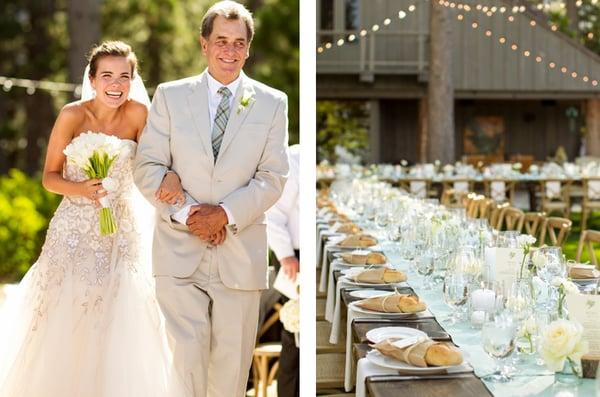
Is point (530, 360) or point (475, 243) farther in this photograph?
point (475, 243)

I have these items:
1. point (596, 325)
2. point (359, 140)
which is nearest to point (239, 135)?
point (596, 325)

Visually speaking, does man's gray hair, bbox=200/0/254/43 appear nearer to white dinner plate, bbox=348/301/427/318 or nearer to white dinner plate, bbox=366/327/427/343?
white dinner plate, bbox=348/301/427/318

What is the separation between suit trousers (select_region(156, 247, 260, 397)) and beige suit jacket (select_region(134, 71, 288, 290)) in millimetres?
60

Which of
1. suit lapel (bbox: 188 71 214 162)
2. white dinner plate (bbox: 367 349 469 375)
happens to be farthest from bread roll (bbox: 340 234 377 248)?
white dinner plate (bbox: 367 349 469 375)

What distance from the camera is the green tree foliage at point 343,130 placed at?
26.2 m

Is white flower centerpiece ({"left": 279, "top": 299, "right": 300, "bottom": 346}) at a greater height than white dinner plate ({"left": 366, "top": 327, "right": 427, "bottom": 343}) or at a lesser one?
lesser

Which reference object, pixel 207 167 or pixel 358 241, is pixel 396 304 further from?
pixel 358 241

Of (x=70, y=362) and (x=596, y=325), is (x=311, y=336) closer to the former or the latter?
(x=596, y=325)

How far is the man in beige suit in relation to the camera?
13.8 feet

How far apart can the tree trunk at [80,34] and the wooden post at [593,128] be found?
13.3m

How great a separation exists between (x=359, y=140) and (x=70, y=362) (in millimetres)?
21661

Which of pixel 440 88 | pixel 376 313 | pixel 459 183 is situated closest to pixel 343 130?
pixel 440 88

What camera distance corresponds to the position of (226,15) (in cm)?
420

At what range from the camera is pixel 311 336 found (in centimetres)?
368
